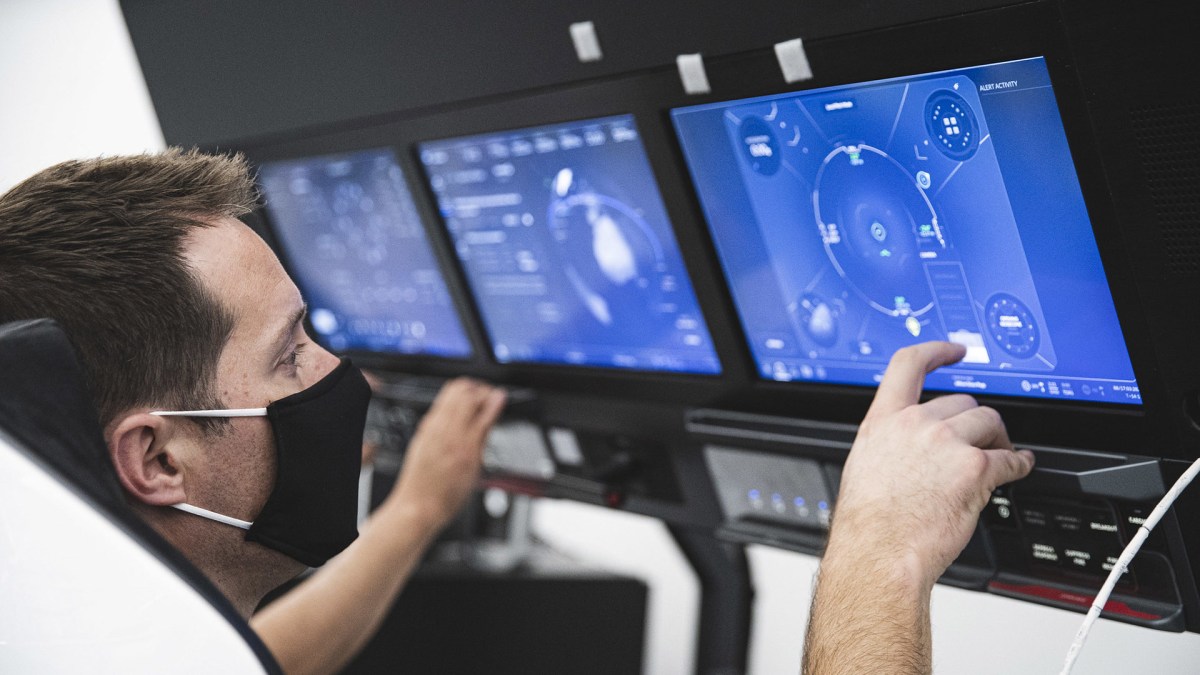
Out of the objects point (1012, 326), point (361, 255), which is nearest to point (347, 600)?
point (361, 255)

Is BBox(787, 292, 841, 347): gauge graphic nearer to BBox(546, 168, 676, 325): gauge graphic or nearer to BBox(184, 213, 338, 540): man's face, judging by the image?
BBox(546, 168, 676, 325): gauge graphic

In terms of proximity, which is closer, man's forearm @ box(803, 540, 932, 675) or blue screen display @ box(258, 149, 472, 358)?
man's forearm @ box(803, 540, 932, 675)

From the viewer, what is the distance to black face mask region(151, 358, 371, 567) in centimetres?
140

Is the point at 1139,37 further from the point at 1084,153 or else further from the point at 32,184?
the point at 32,184

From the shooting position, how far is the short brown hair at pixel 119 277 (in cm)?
123

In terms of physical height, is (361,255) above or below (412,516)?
above

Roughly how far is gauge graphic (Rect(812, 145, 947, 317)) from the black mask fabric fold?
0.65m

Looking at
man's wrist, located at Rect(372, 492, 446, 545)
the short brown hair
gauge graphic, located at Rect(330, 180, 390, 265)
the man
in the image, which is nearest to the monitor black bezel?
gauge graphic, located at Rect(330, 180, 390, 265)

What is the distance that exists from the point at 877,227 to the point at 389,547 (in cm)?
112

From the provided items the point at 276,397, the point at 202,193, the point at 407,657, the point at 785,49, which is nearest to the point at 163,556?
the point at 276,397

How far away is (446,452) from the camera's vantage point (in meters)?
2.18

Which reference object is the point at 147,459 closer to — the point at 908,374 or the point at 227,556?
the point at 227,556

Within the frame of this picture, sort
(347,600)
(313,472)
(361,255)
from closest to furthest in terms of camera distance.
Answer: (313,472) → (347,600) → (361,255)

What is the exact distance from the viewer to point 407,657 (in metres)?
3.31
